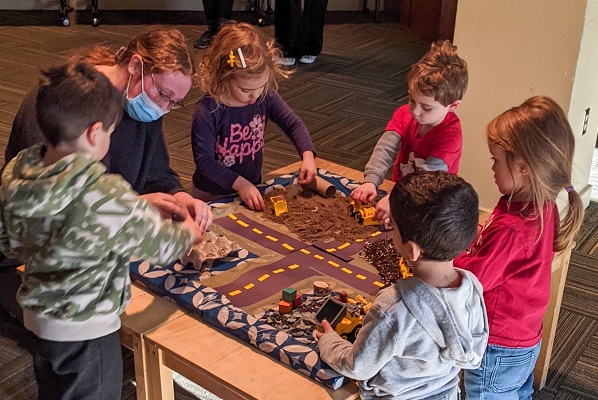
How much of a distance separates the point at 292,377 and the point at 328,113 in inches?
110

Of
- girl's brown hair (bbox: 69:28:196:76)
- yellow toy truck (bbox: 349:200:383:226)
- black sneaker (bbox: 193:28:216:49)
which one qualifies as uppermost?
girl's brown hair (bbox: 69:28:196:76)

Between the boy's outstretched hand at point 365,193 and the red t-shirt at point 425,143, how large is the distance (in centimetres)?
12

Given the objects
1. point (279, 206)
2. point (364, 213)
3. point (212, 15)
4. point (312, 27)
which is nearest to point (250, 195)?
point (279, 206)

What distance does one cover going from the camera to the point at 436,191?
118 cm

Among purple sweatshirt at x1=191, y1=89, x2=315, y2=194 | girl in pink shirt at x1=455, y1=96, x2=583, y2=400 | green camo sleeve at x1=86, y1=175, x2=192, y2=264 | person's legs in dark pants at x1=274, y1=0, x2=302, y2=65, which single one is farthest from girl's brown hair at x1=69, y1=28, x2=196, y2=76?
person's legs in dark pants at x1=274, y1=0, x2=302, y2=65

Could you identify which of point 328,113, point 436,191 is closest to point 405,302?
point 436,191

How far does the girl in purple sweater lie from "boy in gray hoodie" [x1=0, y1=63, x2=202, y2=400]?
0.63 metres

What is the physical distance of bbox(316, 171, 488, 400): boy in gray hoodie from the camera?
46.6 inches

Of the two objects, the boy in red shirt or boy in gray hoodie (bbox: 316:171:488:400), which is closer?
boy in gray hoodie (bbox: 316:171:488:400)

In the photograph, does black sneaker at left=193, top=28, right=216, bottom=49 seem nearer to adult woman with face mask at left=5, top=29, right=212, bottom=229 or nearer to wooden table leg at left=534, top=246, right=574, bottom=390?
adult woman with face mask at left=5, top=29, right=212, bottom=229

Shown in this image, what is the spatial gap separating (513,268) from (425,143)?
0.58m

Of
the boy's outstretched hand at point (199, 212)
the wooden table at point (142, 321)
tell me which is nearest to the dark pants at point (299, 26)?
the boy's outstretched hand at point (199, 212)

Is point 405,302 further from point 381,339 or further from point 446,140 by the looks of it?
point 446,140

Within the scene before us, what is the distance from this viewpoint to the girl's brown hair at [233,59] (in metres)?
1.88
